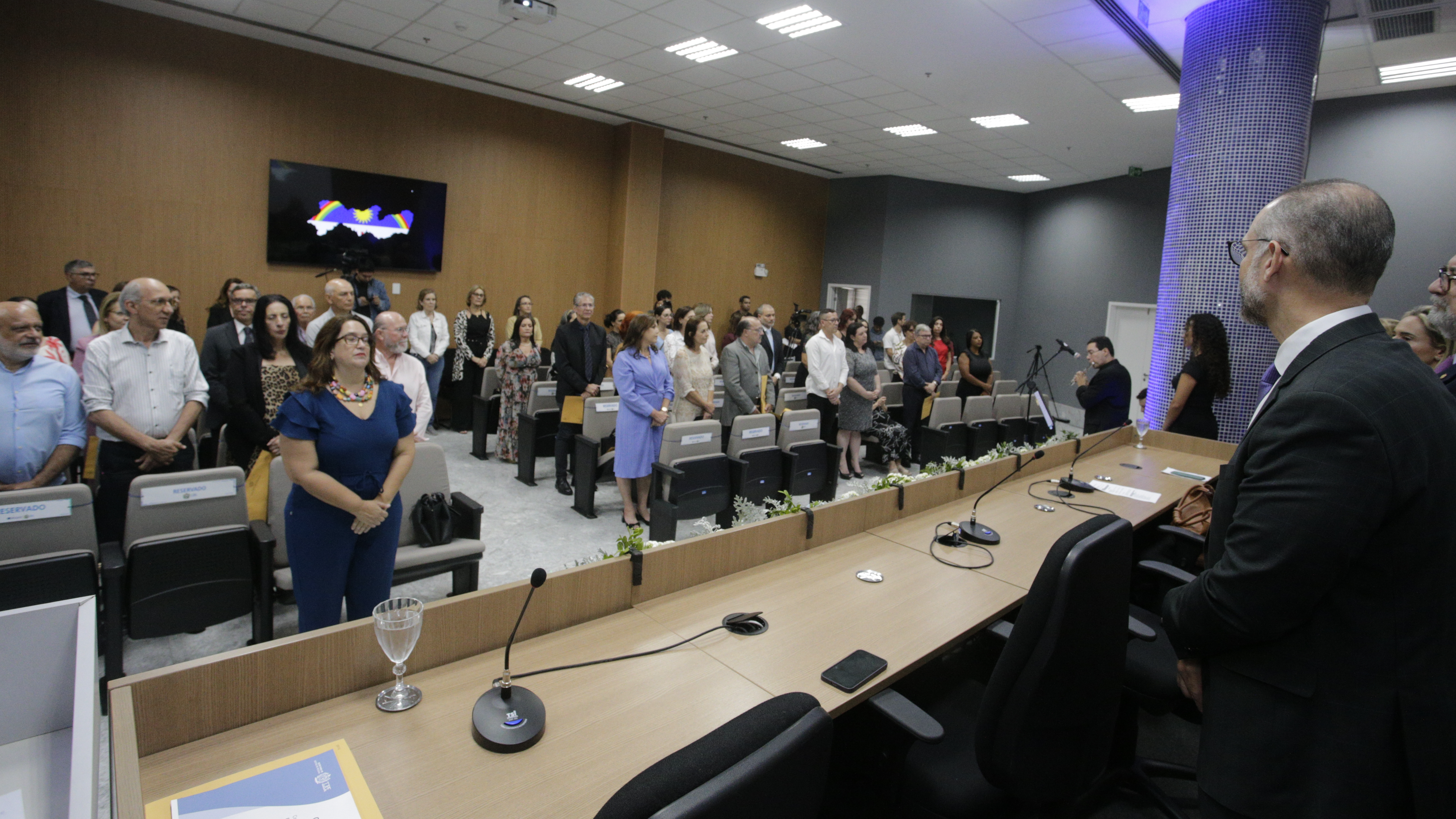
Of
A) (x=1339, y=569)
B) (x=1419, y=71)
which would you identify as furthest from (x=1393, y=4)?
(x=1339, y=569)

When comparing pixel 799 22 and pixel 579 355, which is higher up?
pixel 799 22

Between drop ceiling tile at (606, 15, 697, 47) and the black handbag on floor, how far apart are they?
182 inches

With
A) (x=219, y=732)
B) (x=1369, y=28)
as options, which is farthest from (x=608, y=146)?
(x=219, y=732)

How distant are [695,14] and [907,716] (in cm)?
578

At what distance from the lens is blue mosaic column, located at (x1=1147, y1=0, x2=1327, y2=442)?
16.6ft

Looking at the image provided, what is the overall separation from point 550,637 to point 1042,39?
20.8 ft

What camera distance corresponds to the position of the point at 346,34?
687 cm

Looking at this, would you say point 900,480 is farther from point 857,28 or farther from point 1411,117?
point 1411,117

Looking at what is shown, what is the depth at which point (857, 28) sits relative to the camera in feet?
19.5

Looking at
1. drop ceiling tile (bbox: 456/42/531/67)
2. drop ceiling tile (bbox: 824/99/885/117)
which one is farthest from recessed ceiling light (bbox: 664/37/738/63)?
drop ceiling tile (bbox: 824/99/885/117)

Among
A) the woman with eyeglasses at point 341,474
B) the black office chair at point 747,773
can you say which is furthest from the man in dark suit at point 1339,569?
the woman with eyeglasses at point 341,474

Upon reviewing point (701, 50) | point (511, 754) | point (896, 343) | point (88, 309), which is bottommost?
point (511, 754)

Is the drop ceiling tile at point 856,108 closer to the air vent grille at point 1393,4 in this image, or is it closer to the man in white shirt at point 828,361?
the man in white shirt at point 828,361

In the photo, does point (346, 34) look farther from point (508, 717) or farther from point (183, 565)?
point (508, 717)
